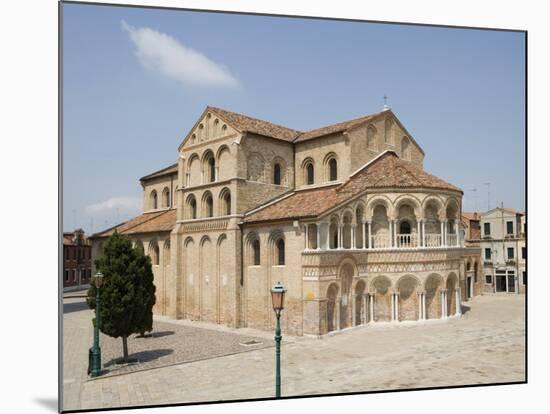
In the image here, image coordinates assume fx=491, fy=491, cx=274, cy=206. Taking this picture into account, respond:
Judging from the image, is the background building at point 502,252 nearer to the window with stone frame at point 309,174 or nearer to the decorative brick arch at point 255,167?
the window with stone frame at point 309,174

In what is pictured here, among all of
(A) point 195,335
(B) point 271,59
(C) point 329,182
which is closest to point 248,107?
(B) point 271,59

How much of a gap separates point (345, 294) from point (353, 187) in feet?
13.7

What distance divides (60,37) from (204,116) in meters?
10.6

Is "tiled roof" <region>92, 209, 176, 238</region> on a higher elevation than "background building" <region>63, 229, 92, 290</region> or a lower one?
higher

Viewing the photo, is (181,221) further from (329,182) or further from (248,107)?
(248,107)

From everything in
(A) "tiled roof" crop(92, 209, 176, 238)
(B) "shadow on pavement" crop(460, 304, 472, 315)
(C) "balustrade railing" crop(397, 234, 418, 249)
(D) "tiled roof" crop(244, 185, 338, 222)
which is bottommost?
(B) "shadow on pavement" crop(460, 304, 472, 315)

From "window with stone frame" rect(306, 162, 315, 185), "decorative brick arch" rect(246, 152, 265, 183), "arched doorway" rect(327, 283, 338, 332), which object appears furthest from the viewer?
"window with stone frame" rect(306, 162, 315, 185)

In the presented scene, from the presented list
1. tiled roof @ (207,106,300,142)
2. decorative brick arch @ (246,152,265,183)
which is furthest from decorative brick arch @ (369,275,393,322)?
tiled roof @ (207,106,300,142)

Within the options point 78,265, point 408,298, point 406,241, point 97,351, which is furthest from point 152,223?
point 408,298

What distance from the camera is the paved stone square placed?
1128 centimetres

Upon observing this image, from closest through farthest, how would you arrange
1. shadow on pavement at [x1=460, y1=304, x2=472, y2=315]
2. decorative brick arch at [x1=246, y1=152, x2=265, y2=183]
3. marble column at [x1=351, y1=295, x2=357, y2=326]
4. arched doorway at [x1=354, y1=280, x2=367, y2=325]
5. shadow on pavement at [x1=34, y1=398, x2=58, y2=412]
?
shadow on pavement at [x1=34, y1=398, x2=58, y2=412] < marble column at [x1=351, y1=295, x2=357, y2=326] < arched doorway at [x1=354, y1=280, x2=367, y2=325] < decorative brick arch at [x1=246, y1=152, x2=265, y2=183] < shadow on pavement at [x1=460, y1=304, x2=472, y2=315]

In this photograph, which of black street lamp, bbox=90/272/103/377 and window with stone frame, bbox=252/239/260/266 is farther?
window with stone frame, bbox=252/239/260/266

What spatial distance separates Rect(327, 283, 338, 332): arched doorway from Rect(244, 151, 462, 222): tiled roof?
2.89 metres

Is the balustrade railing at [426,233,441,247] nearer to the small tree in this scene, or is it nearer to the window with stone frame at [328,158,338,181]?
the window with stone frame at [328,158,338,181]
